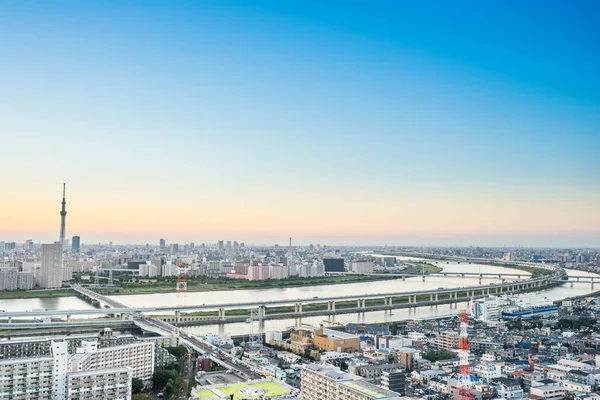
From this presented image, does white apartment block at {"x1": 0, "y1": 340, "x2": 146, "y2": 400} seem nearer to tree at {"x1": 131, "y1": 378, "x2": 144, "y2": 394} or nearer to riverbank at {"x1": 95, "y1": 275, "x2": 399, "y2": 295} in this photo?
tree at {"x1": 131, "y1": 378, "x2": 144, "y2": 394}

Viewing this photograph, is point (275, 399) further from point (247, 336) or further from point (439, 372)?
point (247, 336)

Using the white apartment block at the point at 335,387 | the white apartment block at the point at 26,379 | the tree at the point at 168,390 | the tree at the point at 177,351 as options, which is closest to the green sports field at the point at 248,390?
the white apartment block at the point at 335,387

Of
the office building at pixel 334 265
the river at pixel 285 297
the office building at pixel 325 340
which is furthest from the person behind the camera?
the office building at pixel 334 265

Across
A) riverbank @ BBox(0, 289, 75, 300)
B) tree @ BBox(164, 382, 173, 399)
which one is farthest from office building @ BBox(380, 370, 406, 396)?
riverbank @ BBox(0, 289, 75, 300)

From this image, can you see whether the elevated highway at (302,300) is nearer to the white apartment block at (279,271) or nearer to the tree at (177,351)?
the tree at (177,351)

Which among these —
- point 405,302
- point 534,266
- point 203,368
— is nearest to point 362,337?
point 203,368

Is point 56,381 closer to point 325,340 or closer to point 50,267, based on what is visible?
point 325,340

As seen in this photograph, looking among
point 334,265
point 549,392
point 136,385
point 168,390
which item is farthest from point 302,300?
point 334,265
